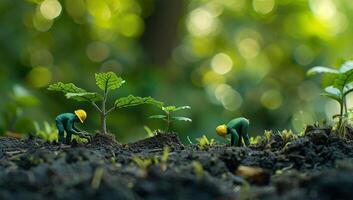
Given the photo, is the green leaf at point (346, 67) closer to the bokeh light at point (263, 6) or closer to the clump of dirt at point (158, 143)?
the clump of dirt at point (158, 143)

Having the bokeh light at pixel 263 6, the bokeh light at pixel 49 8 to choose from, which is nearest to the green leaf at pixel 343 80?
the bokeh light at pixel 49 8

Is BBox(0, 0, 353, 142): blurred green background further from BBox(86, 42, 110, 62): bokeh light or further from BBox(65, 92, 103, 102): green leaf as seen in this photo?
BBox(65, 92, 103, 102): green leaf

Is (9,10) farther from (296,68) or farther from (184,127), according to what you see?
(296,68)

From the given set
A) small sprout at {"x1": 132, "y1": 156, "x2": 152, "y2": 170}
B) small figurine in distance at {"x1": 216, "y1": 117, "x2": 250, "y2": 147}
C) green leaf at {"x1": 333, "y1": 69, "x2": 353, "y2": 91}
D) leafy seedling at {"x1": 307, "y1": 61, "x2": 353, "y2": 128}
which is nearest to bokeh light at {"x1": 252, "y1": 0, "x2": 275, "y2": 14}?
leafy seedling at {"x1": 307, "y1": 61, "x2": 353, "y2": 128}

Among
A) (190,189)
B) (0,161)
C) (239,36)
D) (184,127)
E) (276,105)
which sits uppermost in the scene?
(239,36)

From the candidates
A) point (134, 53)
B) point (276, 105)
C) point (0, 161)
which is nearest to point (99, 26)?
point (134, 53)

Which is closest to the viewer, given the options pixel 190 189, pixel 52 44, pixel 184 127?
pixel 190 189
